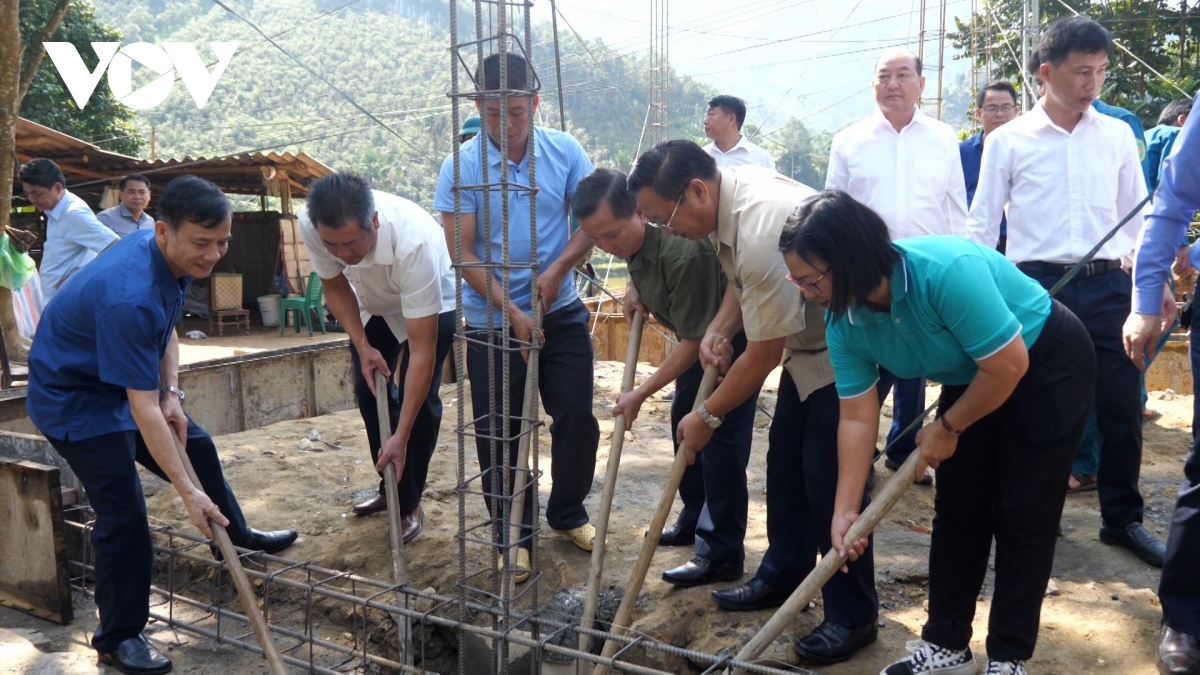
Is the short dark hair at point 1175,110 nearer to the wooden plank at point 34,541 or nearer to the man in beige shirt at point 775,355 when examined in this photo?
the man in beige shirt at point 775,355

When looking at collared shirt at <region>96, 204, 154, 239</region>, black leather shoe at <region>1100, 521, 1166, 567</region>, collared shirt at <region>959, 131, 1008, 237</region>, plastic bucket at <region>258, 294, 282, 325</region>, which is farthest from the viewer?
plastic bucket at <region>258, 294, 282, 325</region>

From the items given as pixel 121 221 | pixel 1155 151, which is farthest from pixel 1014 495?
pixel 121 221

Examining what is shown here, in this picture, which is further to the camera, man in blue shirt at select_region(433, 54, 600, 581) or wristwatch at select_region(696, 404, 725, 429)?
man in blue shirt at select_region(433, 54, 600, 581)

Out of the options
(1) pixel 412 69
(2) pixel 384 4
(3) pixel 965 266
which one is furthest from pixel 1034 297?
(2) pixel 384 4

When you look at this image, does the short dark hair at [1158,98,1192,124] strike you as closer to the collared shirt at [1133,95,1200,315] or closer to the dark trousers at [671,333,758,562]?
the collared shirt at [1133,95,1200,315]

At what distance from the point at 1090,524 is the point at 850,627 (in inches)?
67.8

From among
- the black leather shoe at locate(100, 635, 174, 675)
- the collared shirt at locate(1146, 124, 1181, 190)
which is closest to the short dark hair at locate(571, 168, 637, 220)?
the black leather shoe at locate(100, 635, 174, 675)

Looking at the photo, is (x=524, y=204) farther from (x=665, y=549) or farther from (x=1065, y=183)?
(x=1065, y=183)

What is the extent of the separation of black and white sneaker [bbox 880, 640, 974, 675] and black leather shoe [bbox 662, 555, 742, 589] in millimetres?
852

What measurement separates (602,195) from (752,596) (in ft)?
5.01

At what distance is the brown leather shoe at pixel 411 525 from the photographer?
4.39m

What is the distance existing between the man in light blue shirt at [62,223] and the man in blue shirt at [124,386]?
3453 millimetres

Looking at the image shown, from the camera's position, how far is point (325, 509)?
16.1 feet

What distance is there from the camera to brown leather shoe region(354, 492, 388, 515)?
471 centimetres
